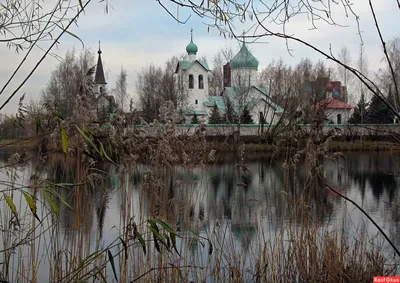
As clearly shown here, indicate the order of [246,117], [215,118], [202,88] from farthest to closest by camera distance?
[202,88] → [215,118] → [246,117]

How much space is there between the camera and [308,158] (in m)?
4.51

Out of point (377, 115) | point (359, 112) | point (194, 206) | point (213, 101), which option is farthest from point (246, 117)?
point (194, 206)

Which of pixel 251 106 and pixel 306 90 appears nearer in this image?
pixel 306 90

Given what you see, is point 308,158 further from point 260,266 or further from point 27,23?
point 27,23

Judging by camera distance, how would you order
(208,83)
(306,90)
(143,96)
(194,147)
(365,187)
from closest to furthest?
(194,147) → (365,187) → (306,90) → (143,96) → (208,83)

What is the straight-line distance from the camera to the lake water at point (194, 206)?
14.0 feet

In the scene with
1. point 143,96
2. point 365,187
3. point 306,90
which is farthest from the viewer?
point 143,96

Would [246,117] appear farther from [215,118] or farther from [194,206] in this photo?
[194,206]

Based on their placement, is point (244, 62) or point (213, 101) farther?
point (213, 101)

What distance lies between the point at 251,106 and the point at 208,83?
41.4 ft

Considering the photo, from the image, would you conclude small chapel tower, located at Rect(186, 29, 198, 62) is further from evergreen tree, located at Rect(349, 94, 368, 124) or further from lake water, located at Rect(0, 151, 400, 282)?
lake water, located at Rect(0, 151, 400, 282)

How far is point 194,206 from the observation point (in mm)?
5609

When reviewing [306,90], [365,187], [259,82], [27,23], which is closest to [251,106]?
[306,90]

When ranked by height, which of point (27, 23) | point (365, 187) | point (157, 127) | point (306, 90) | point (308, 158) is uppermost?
point (306, 90)
